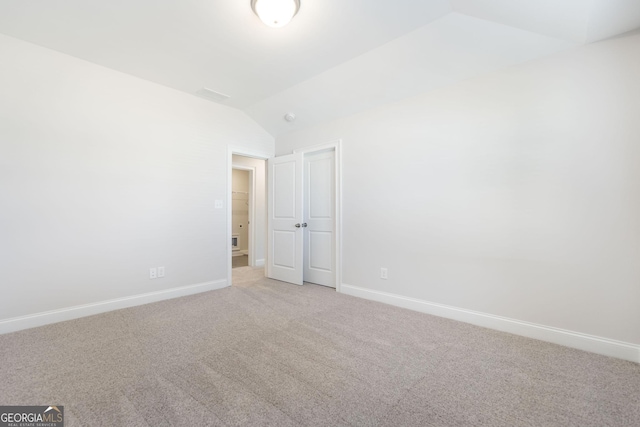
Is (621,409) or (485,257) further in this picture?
(485,257)

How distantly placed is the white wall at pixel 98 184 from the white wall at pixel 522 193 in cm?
234

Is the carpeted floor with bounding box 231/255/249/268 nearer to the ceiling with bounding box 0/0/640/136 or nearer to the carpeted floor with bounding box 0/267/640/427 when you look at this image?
the carpeted floor with bounding box 0/267/640/427

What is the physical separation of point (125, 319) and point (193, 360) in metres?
1.29

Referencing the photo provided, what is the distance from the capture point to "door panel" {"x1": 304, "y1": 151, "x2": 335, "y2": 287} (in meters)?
3.94

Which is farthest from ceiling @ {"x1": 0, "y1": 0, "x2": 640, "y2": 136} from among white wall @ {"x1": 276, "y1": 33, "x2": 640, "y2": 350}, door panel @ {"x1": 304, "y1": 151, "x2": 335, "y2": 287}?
door panel @ {"x1": 304, "y1": 151, "x2": 335, "y2": 287}

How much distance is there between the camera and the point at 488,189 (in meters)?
2.55

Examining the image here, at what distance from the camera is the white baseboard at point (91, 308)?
2422 mm

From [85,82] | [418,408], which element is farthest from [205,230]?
[418,408]

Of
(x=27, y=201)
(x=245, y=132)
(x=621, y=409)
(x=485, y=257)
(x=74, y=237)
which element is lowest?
(x=621, y=409)

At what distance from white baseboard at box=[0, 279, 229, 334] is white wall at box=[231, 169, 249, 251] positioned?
3.55m

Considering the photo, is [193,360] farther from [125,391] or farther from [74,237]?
[74,237]

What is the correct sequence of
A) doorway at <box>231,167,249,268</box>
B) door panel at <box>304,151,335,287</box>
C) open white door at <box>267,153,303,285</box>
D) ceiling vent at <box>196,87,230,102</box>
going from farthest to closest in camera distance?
1. doorway at <box>231,167,249,268</box>
2. open white door at <box>267,153,303,285</box>
3. door panel at <box>304,151,335,287</box>
4. ceiling vent at <box>196,87,230,102</box>

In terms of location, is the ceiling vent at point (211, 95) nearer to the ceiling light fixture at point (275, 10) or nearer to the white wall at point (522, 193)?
the ceiling light fixture at point (275, 10)
